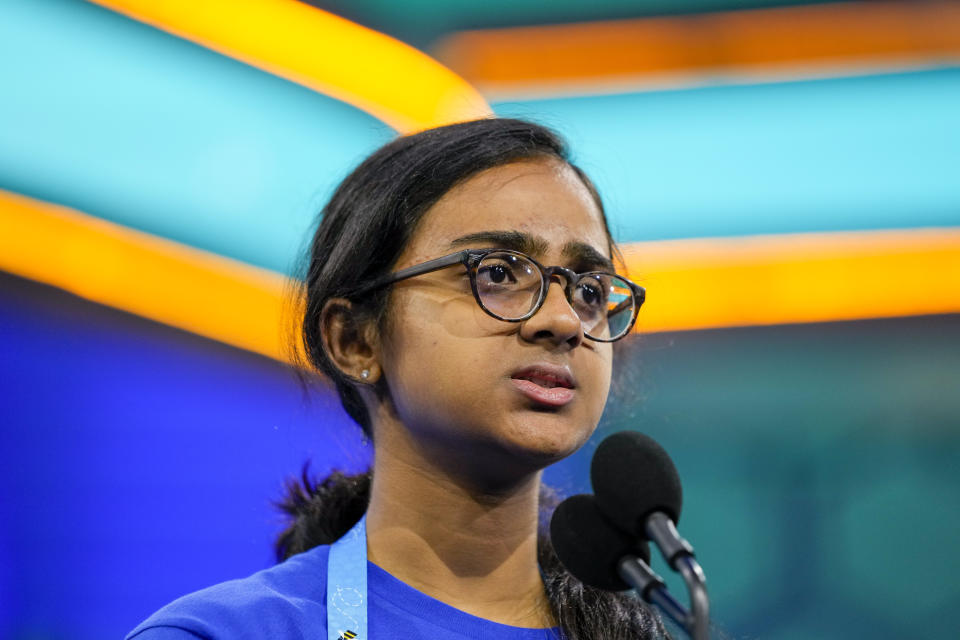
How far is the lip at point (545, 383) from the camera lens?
5.85ft

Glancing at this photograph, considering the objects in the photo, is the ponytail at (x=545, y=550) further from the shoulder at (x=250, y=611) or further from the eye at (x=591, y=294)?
the eye at (x=591, y=294)

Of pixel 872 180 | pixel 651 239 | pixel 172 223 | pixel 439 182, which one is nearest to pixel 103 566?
pixel 172 223

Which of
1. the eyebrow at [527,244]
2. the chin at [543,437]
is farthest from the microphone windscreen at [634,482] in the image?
the eyebrow at [527,244]

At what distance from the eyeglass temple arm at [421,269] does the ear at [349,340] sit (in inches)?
3.5

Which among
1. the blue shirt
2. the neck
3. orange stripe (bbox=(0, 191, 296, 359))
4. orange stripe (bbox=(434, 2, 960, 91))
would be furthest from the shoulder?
orange stripe (bbox=(434, 2, 960, 91))

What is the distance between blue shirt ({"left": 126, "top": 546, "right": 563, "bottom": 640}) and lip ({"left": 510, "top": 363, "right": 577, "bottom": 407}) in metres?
0.42

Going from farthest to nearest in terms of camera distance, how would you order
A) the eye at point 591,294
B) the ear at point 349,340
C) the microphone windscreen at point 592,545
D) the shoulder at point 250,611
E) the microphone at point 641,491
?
the ear at point 349,340 → the eye at point 591,294 → the shoulder at point 250,611 → the microphone windscreen at point 592,545 → the microphone at point 641,491

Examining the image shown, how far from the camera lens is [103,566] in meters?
2.78

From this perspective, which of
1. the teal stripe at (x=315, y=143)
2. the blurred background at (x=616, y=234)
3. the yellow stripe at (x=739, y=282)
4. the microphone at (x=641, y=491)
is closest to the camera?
the microphone at (x=641, y=491)

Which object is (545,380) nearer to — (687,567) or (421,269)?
(421,269)

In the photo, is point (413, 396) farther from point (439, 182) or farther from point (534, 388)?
point (439, 182)

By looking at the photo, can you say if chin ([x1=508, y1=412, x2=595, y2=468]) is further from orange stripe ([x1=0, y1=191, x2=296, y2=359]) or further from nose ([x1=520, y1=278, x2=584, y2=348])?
orange stripe ([x1=0, y1=191, x2=296, y2=359])

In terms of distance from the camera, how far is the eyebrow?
189 cm

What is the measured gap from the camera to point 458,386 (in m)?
1.80
